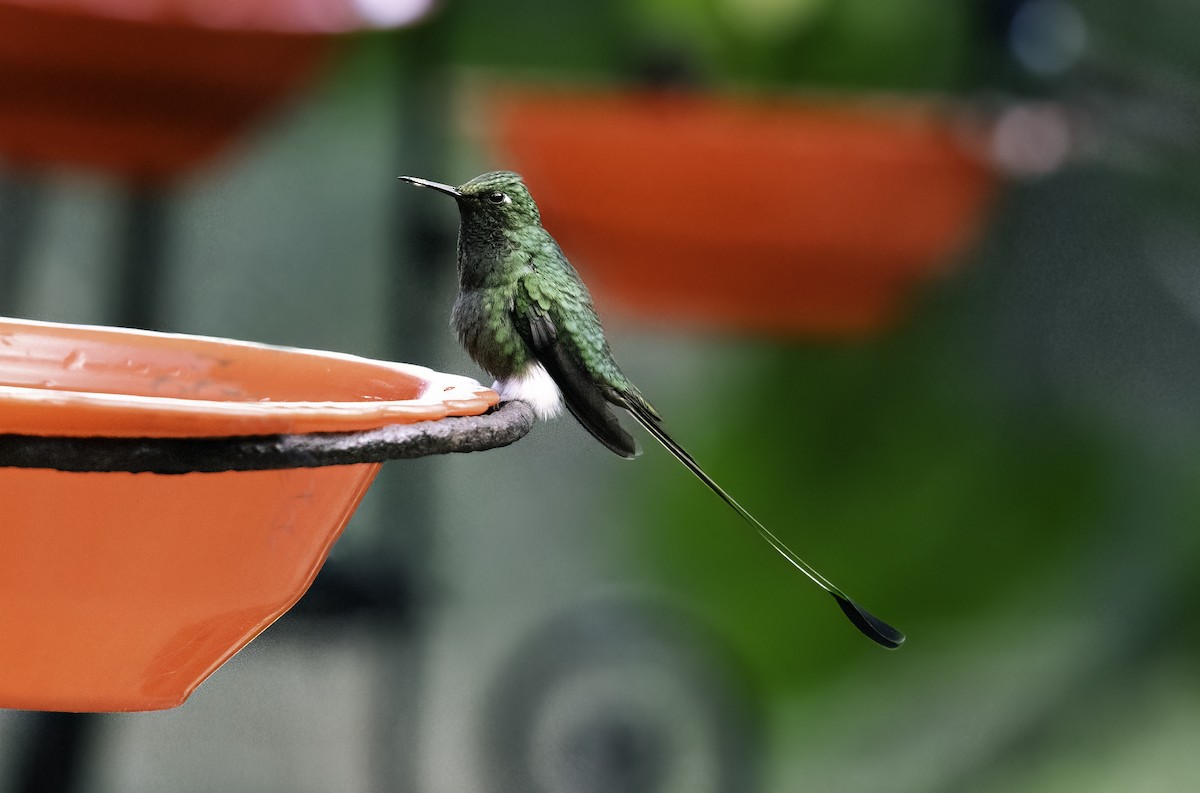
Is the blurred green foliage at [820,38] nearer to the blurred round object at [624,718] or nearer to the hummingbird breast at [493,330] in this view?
the blurred round object at [624,718]

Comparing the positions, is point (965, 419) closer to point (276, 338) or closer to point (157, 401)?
point (276, 338)

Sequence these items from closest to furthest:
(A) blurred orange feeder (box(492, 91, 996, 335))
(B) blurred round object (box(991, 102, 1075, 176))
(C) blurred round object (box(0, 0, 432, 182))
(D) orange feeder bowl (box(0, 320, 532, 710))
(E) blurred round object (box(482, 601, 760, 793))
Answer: (D) orange feeder bowl (box(0, 320, 532, 710)) → (C) blurred round object (box(0, 0, 432, 182)) → (A) blurred orange feeder (box(492, 91, 996, 335)) → (B) blurred round object (box(991, 102, 1075, 176)) → (E) blurred round object (box(482, 601, 760, 793))

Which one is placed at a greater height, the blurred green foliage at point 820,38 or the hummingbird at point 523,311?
the blurred green foliage at point 820,38

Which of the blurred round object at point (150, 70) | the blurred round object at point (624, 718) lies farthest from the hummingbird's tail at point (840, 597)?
the blurred round object at point (624, 718)

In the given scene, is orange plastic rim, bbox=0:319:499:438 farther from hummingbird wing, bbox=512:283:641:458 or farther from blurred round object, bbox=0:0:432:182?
blurred round object, bbox=0:0:432:182

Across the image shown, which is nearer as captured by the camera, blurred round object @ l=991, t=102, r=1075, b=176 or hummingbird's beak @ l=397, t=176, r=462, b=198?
hummingbird's beak @ l=397, t=176, r=462, b=198

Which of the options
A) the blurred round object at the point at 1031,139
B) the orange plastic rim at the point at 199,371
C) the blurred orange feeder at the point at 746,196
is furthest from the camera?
the blurred round object at the point at 1031,139

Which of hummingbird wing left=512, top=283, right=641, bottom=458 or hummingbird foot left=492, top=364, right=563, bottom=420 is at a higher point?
hummingbird wing left=512, top=283, right=641, bottom=458

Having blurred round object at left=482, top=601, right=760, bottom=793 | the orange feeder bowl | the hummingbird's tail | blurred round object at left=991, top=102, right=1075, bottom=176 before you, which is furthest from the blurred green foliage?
the orange feeder bowl
